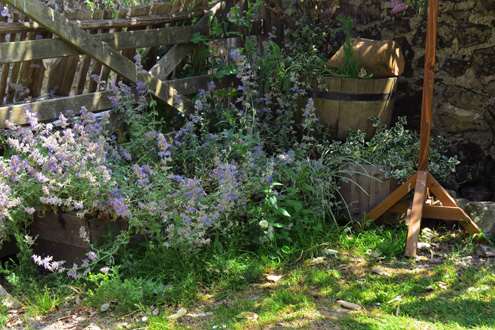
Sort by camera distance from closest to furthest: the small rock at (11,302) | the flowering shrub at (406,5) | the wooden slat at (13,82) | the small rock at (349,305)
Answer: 1. the small rock at (349,305)
2. the small rock at (11,302)
3. the wooden slat at (13,82)
4. the flowering shrub at (406,5)

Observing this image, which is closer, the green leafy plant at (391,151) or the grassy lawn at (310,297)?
the grassy lawn at (310,297)

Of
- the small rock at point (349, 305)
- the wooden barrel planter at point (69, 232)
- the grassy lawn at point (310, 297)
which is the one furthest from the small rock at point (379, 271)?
the wooden barrel planter at point (69, 232)

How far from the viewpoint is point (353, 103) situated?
4.70 metres

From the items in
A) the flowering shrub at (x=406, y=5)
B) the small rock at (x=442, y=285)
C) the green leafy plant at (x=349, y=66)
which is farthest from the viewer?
the flowering shrub at (x=406, y=5)

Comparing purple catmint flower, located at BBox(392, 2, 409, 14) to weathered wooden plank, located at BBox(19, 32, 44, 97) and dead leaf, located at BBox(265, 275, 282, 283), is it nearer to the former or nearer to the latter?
dead leaf, located at BBox(265, 275, 282, 283)

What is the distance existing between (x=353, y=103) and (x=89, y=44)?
2231 mm

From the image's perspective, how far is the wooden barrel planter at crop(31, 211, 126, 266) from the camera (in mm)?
3650

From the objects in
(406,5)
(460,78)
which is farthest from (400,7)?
(460,78)

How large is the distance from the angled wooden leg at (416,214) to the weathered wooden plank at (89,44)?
2287 millimetres

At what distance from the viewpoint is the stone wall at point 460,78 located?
16.5 ft

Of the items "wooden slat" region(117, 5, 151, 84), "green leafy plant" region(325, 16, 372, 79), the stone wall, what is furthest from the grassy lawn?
"wooden slat" region(117, 5, 151, 84)

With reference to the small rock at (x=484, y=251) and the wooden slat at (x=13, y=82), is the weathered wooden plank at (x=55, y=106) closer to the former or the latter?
the wooden slat at (x=13, y=82)

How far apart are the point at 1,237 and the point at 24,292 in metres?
0.39

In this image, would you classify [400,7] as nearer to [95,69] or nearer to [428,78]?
[428,78]
